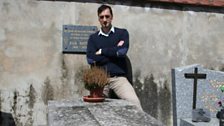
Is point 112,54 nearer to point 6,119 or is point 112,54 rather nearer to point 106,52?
point 106,52

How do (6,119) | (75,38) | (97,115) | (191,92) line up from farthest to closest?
(191,92), (75,38), (6,119), (97,115)

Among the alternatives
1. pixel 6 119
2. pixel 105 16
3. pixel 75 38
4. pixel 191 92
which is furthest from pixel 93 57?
pixel 191 92

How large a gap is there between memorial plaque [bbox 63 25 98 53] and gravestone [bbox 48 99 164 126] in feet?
6.01

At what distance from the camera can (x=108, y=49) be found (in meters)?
4.81

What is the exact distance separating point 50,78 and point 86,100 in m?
1.71

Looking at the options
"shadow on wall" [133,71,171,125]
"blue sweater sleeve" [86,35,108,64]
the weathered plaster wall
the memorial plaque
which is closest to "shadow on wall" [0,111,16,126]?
the weathered plaster wall

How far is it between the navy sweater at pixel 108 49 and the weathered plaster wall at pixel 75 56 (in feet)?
2.65

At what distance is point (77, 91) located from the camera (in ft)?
18.9

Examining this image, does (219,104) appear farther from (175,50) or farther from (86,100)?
(86,100)

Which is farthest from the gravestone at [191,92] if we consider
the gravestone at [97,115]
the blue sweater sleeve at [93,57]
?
the gravestone at [97,115]

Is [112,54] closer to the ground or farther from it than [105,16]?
closer to the ground

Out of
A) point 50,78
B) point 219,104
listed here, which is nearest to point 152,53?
point 219,104

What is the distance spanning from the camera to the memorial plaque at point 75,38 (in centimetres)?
564

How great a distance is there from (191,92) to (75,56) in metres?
1.90
